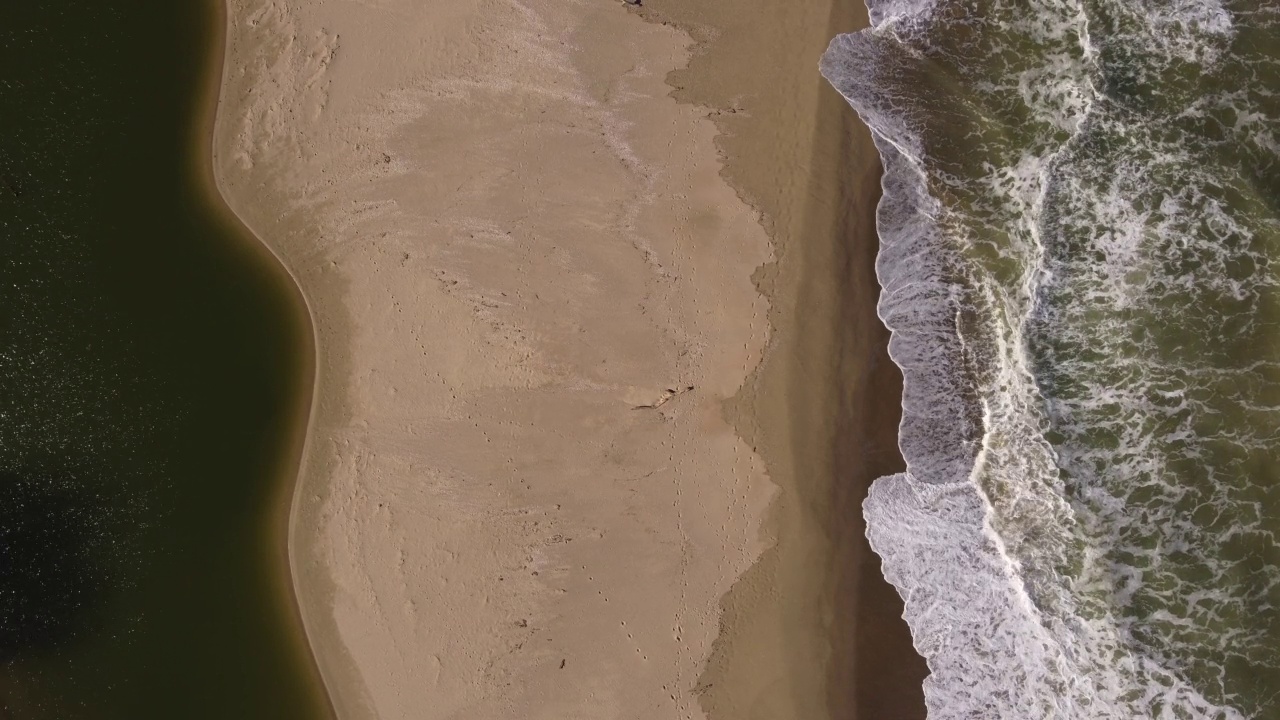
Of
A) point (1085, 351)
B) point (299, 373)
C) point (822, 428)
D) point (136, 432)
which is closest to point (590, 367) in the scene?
point (822, 428)

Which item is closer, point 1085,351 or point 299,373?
point 1085,351

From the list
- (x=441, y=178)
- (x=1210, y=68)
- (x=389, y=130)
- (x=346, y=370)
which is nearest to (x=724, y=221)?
(x=441, y=178)

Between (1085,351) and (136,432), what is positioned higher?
(1085,351)

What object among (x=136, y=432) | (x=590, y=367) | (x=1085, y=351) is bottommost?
(x=136, y=432)

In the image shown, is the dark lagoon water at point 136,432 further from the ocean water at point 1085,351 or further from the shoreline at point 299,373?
the ocean water at point 1085,351

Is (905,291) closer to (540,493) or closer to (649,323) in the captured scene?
(649,323)

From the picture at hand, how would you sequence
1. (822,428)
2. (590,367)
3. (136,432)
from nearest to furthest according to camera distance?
(822,428), (590,367), (136,432)

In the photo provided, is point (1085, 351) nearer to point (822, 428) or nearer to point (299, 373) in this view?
point (822, 428)
